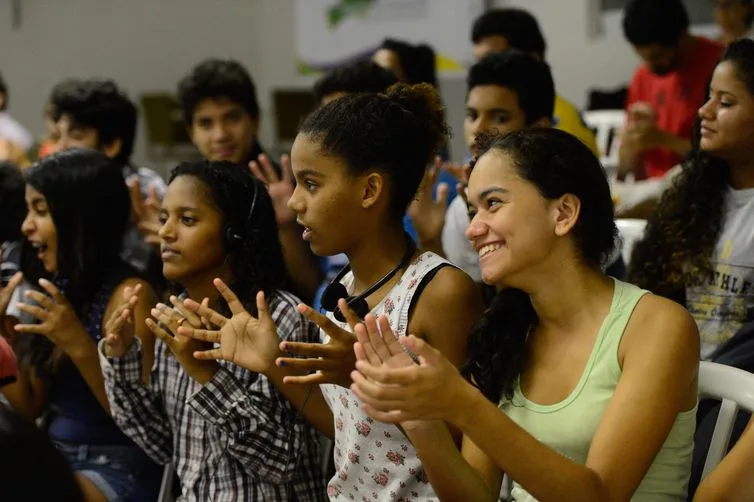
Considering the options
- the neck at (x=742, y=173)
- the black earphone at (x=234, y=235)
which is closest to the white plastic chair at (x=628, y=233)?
the neck at (x=742, y=173)

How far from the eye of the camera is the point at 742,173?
2217 millimetres

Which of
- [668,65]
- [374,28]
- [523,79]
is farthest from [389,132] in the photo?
[374,28]

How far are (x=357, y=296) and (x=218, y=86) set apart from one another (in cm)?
144

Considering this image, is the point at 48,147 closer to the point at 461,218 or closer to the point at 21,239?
the point at 21,239

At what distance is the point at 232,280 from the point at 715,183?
108cm

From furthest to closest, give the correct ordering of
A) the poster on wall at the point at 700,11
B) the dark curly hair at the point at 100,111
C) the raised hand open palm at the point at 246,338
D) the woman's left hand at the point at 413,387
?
the poster on wall at the point at 700,11 → the dark curly hair at the point at 100,111 → the raised hand open palm at the point at 246,338 → the woman's left hand at the point at 413,387

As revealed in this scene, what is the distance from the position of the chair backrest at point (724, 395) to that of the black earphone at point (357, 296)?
548mm

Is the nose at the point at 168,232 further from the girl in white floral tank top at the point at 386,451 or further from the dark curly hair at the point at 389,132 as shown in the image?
the girl in white floral tank top at the point at 386,451

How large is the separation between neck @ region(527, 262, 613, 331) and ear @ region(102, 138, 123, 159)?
2.11 m

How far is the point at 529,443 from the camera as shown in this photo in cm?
136

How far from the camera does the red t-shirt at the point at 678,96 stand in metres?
4.07

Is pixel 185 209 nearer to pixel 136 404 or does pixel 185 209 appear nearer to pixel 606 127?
pixel 136 404

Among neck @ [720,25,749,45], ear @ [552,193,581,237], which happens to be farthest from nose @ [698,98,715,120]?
neck @ [720,25,749,45]

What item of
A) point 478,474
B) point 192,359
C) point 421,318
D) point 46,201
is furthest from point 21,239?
point 478,474
